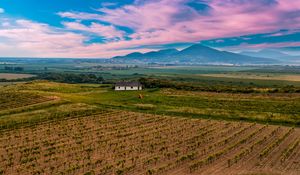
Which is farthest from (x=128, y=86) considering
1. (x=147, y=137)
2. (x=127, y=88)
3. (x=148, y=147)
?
(x=148, y=147)

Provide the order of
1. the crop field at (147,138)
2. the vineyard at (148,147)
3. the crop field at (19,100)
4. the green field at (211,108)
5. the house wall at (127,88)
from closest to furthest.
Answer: the vineyard at (148,147)
the crop field at (147,138)
the green field at (211,108)
the crop field at (19,100)
the house wall at (127,88)

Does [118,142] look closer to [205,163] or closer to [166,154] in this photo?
[166,154]

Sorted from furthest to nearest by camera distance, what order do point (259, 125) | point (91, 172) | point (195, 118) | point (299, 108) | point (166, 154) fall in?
1. point (299, 108)
2. point (195, 118)
3. point (259, 125)
4. point (166, 154)
5. point (91, 172)

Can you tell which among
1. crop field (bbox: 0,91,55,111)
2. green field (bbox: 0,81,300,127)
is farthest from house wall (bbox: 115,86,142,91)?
crop field (bbox: 0,91,55,111)

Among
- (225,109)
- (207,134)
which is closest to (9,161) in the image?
(207,134)

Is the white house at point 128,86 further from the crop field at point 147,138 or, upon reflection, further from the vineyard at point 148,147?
the vineyard at point 148,147

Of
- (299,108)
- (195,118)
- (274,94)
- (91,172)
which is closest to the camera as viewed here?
(91,172)

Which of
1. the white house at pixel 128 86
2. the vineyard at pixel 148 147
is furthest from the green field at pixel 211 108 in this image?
the white house at pixel 128 86

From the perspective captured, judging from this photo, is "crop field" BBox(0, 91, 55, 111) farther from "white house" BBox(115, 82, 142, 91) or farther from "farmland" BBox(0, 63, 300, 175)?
"white house" BBox(115, 82, 142, 91)

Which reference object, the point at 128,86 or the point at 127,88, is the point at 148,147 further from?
the point at 128,86
